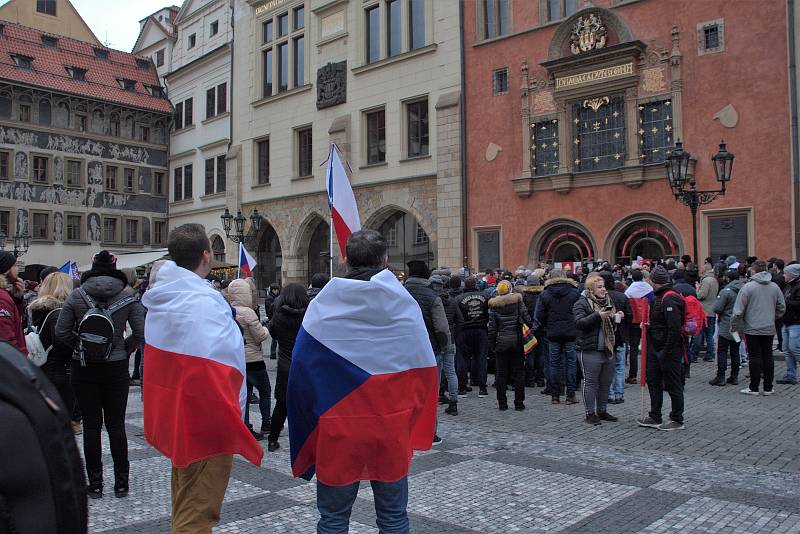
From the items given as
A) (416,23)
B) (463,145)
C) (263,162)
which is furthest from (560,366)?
(263,162)

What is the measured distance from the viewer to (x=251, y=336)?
7.61 m

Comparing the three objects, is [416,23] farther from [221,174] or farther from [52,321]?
[52,321]

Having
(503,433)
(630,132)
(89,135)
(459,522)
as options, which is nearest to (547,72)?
(630,132)

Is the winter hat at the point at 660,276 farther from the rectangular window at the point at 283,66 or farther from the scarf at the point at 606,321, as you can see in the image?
the rectangular window at the point at 283,66

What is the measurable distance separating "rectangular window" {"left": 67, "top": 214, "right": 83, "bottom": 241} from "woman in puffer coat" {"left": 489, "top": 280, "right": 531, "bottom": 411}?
3184 centimetres

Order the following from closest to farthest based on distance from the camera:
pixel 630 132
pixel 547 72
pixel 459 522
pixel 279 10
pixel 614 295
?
pixel 459 522
pixel 614 295
pixel 630 132
pixel 547 72
pixel 279 10

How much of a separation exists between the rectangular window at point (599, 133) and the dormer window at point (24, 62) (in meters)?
28.3

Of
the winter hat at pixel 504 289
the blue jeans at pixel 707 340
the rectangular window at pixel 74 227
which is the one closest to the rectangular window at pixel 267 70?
the rectangular window at pixel 74 227

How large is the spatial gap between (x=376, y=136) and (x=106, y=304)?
71.9 ft

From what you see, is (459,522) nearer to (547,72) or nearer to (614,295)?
(614,295)

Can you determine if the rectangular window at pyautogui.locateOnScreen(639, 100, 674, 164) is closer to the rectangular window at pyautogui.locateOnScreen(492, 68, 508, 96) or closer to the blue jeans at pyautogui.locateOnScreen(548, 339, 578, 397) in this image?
the rectangular window at pyautogui.locateOnScreen(492, 68, 508, 96)

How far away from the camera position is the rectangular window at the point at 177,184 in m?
38.1

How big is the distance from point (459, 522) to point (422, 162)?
68.2 feet

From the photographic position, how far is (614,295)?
32.8 feet
